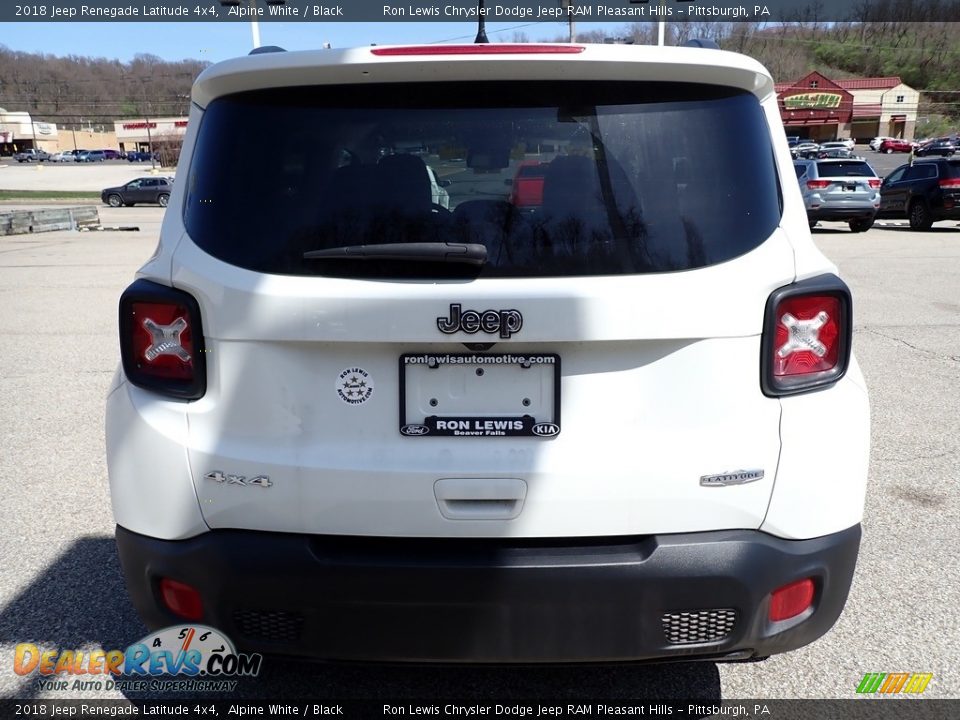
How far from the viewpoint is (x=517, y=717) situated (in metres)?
2.55

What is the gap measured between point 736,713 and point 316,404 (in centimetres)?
172

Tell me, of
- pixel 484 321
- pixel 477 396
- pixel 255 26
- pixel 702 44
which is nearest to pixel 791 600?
pixel 477 396

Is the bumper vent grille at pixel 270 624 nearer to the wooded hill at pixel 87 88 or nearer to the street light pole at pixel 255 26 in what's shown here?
the street light pole at pixel 255 26

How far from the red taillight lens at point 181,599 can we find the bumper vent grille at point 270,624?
119 millimetres

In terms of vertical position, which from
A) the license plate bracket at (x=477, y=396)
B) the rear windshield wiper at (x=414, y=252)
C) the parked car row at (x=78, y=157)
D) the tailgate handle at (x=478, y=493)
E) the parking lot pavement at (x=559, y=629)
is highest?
the rear windshield wiper at (x=414, y=252)

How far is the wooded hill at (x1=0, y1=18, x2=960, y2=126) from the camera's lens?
314 feet

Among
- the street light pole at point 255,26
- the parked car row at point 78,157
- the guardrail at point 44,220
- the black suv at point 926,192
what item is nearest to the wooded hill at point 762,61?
the parked car row at point 78,157

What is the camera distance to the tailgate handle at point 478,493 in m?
2.00

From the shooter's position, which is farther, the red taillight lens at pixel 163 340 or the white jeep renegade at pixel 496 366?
the red taillight lens at pixel 163 340

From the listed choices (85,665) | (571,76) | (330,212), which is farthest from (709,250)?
(85,665)

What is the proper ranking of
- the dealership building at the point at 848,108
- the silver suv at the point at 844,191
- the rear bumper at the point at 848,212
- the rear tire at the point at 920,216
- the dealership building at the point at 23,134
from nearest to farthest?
the rear bumper at the point at 848,212 → the silver suv at the point at 844,191 → the rear tire at the point at 920,216 → the dealership building at the point at 848,108 → the dealership building at the point at 23,134

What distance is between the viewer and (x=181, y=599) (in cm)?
215

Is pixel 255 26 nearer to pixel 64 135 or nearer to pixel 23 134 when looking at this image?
pixel 23 134

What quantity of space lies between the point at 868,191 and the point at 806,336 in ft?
64.4
